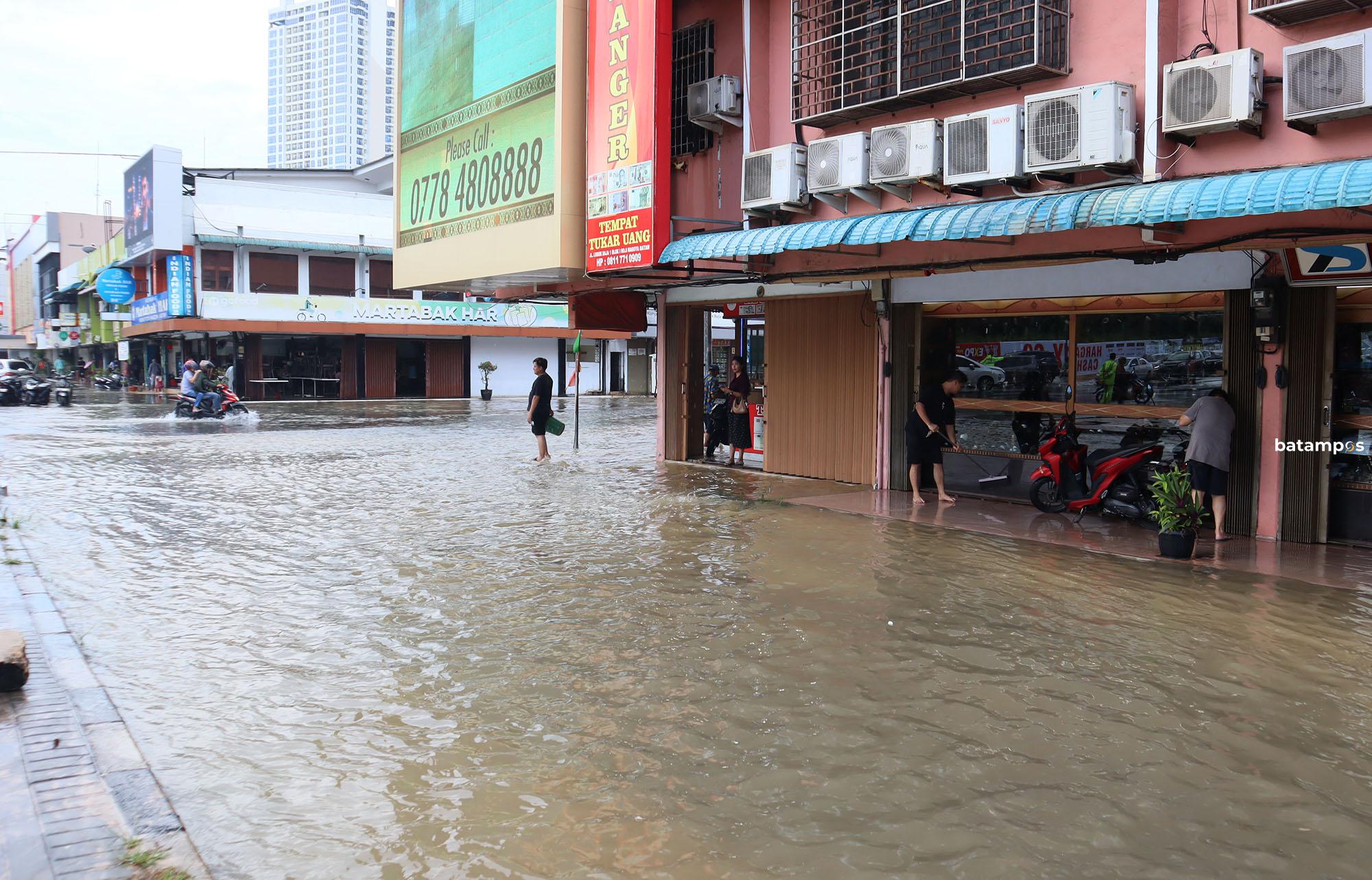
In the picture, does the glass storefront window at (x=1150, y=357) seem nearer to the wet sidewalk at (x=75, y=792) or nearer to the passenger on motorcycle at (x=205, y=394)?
the wet sidewalk at (x=75, y=792)

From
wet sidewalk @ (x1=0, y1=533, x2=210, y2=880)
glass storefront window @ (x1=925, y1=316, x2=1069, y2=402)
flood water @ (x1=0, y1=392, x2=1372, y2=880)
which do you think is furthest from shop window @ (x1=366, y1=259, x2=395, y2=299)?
wet sidewalk @ (x1=0, y1=533, x2=210, y2=880)

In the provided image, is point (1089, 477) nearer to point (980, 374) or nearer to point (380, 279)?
point (980, 374)

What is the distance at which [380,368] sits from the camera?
45.4m

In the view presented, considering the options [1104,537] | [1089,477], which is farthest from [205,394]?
[1104,537]

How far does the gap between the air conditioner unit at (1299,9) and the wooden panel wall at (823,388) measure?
6.52m

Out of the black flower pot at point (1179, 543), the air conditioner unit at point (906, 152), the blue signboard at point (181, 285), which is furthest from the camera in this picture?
the blue signboard at point (181, 285)

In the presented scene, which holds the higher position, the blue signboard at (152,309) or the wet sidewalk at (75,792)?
the blue signboard at (152,309)

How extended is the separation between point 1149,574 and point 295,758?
Result: 6.91 metres

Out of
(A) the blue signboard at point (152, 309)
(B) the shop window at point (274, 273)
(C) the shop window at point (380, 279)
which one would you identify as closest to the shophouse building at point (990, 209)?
(B) the shop window at point (274, 273)

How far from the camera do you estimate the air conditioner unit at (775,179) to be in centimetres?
1195

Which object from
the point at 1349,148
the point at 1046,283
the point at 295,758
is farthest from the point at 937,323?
the point at 295,758

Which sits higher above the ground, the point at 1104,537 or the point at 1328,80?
the point at 1328,80

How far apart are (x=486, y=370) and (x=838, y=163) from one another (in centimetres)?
3576

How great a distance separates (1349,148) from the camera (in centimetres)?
779
